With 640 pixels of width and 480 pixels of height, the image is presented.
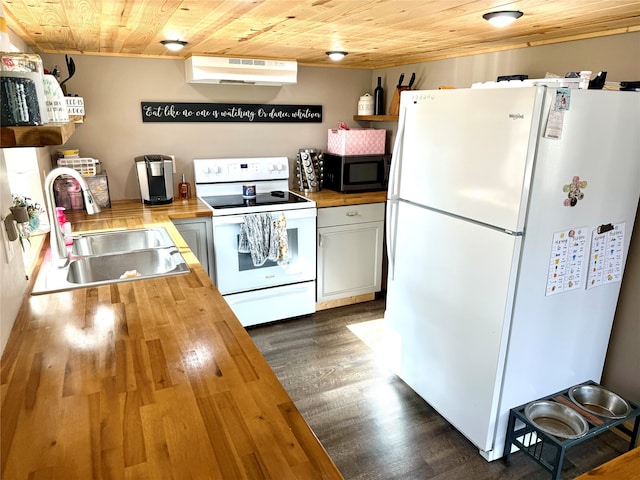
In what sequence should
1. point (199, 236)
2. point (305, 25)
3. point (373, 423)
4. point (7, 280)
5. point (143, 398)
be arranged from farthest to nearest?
point (199, 236), point (373, 423), point (305, 25), point (7, 280), point (143, 398)

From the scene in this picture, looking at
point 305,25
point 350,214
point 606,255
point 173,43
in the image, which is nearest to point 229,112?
point 173,43

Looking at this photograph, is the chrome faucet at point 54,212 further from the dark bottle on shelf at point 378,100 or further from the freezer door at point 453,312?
the dark bottle on shelf at point 378,100

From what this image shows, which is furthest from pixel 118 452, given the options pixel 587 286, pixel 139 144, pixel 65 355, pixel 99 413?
pixel 139 144

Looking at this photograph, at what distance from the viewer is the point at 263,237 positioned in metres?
3.08

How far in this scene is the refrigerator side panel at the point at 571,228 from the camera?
179cm

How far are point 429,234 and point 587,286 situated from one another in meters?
0.75

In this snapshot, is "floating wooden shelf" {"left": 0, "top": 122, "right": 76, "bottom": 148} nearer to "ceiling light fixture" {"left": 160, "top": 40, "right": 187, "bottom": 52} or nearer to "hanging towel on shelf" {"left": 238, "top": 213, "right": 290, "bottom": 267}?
"ceiling light fixture" {"left": 160, "top": 40, "right": 187, "bottom": 52}

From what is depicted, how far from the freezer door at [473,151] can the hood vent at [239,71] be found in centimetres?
127

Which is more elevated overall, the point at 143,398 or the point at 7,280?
the point at 7,280

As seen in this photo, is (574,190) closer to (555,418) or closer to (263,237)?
(555,418)

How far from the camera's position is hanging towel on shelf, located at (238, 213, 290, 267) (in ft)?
9.96

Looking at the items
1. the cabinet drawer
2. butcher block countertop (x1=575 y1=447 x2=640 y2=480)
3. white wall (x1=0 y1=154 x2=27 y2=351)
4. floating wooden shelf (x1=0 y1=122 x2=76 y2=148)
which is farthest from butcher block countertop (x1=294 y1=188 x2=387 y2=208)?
butcher block countertop (x1=575 y1=447 x2=640 y2=480)

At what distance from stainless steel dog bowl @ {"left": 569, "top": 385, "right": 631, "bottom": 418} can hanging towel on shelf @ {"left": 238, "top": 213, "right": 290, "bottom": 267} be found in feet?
6.26

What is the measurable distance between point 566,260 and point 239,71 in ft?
7.90
